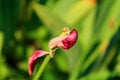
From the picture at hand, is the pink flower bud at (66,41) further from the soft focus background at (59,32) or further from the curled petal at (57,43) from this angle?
the soft focus background at (59,32)

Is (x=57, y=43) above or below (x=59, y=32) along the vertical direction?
below

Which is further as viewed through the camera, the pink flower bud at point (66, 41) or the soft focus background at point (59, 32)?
the soft focus background at point (59, 32)

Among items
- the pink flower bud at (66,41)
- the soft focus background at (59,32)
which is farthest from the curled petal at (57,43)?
the soft focus background at (59,32)

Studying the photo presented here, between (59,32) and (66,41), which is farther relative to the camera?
(59,32)

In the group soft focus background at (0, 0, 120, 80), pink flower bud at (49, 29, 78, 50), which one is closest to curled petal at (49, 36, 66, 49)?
pink flower bud at (49, 29, 78, 50)

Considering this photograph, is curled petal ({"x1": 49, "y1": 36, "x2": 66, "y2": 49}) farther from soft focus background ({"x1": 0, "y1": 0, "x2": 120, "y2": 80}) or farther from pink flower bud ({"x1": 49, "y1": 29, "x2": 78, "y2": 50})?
soft focus background ({"x1": 0, "y1": 0, "x2": 120, "y2": 80})

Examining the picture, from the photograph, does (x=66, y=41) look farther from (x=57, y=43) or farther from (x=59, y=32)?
(x=59, y=32)

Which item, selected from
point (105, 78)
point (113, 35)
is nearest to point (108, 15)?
point (113, 35)

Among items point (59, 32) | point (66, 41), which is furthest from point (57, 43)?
point (59, 32)

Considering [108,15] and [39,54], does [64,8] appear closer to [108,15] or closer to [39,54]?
[108,15]
